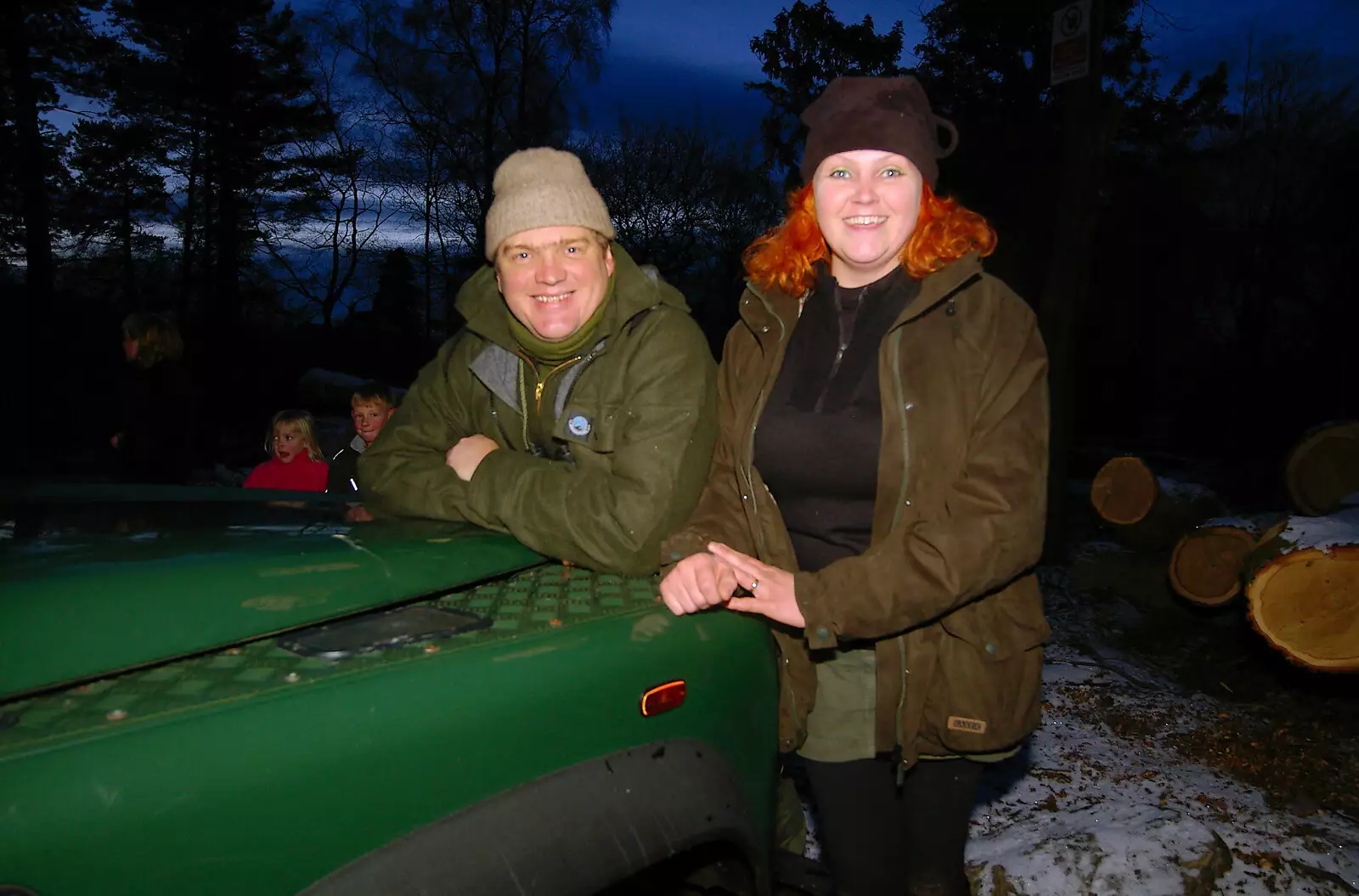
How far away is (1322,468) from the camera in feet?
18.3

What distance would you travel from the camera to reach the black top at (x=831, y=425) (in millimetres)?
1900

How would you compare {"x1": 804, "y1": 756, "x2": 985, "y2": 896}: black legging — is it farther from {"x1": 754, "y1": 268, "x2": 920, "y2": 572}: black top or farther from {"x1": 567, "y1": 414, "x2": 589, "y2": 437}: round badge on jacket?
{"x1": 567, "y1": 414, "x2": 589, "y2": 437}: round badge on jacket

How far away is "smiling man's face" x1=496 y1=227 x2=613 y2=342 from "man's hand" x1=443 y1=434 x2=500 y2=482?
0.26 meters

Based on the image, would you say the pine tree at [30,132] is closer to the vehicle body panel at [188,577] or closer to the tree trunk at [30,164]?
the tree trunk at [30,164]

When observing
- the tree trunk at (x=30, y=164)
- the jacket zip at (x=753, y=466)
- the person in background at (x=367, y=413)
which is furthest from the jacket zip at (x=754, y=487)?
the tree trunk at (x=30, y=164)

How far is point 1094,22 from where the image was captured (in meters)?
6.07

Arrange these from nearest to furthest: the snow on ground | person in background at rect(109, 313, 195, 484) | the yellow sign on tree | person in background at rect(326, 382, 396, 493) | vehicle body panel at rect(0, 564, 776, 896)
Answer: vehicle body panel at rect(0, 564, 776, 896), the snow on ground, person in background at rect(326, 382, 396, 493), person in background at rect(109, 313, 195, 484), the yellow sign on tree

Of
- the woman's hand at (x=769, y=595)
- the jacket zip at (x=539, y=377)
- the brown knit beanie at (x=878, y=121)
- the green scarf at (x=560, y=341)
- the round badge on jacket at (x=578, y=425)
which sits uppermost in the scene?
the brown knit beanie at (x=878, y=121)

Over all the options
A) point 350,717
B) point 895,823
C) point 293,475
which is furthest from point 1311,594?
point 293,475

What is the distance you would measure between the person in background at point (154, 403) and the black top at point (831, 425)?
191 inches

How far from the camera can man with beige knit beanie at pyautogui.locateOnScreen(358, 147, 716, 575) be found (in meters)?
1.80

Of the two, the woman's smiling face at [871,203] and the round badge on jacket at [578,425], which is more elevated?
the woman's smiling face at [871,203]

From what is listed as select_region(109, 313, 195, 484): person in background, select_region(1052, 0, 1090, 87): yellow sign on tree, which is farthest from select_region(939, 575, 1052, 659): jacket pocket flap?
select_region(1052, 0, 1090, 87): yellow sign on tree

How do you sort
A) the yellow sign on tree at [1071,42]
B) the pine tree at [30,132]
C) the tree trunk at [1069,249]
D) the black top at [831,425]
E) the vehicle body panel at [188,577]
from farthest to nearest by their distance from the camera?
the pine tree at [30,132], the tree trunk at [1069,249], the yellow sign on tree at [1071,42], the black top at [831,425], the vehicle body panel at [188,577]
